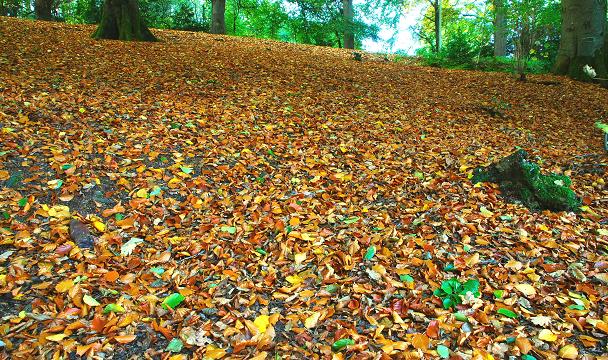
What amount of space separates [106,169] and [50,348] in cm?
222

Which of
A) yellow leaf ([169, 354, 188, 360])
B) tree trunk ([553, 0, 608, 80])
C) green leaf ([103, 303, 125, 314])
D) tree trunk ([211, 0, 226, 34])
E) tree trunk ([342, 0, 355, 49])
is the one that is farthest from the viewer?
tree trunk ([342, 0, 355, 49])

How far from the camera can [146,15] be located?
16.8 meters

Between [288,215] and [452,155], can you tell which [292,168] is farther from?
[452,155]

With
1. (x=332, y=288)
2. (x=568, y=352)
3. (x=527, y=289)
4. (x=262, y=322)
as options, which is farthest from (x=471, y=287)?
(x=262, y=322)

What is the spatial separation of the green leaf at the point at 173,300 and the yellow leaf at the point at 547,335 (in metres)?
2.39

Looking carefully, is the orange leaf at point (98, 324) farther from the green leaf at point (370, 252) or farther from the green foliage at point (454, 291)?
the green foliage at point (454, 291)

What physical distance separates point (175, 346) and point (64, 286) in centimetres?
95

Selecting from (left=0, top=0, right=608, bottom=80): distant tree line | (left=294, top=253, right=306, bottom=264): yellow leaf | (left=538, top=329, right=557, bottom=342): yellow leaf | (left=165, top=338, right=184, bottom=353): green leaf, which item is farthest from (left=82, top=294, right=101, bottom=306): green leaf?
(left=0, top=0, right=608, bottom=80): distant tree line

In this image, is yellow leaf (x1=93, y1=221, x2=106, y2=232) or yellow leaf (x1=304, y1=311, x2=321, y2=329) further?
yellow leaf (x1=93, y1=221, x2=106, y2=232)

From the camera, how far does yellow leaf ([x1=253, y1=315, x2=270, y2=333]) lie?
8.15ft

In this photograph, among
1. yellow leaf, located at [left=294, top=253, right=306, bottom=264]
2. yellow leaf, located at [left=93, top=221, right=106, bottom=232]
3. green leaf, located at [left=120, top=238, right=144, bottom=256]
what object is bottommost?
yellow leaf, located at [left=294, top=253, right=306, bottom=264]

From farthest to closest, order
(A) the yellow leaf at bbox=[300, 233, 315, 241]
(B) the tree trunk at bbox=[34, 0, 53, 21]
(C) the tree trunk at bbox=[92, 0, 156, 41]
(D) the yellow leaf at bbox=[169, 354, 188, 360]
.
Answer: (B) the tree trunk at bbox=[34, 0, 53, 21]
(C) the tree trunk at bbox=[92, 0, 156, 41]
(A) the yellow leaf at bbox=[300, 233, 315, 241]
(D) the yellow leaf at bbox=[169, 354, 188, 360]

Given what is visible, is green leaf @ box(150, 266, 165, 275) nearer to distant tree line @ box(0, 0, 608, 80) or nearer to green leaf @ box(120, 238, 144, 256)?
green leaf @ box(120, 238, 144, 256)

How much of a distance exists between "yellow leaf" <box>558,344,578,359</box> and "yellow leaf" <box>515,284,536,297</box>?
0.48 metres
